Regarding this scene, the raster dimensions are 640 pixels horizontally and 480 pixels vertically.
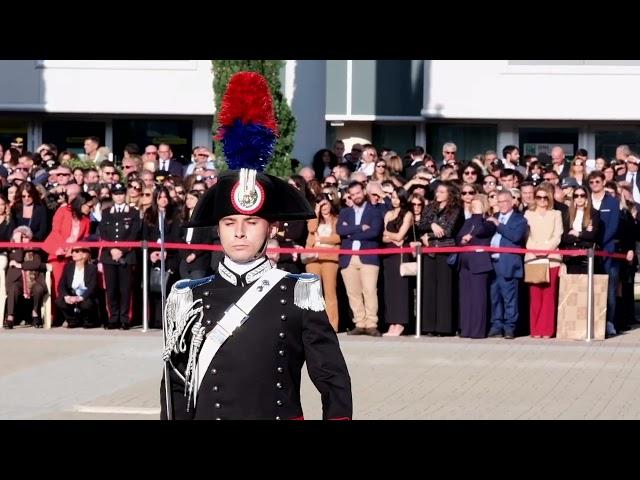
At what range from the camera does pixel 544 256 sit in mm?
16125

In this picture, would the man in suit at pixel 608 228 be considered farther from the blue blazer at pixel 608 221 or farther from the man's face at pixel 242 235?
the man's face at pixel 242 235

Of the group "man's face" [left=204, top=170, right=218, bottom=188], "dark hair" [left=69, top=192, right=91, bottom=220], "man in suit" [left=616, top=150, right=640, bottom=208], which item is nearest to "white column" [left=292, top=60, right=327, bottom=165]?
"man's face" [left=204, top=170, right=218, bottom=188]

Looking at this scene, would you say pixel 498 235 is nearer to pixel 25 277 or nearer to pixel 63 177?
pixel 25 277

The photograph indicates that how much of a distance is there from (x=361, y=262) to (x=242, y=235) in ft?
36.4

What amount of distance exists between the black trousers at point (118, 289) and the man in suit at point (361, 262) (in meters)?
2.53

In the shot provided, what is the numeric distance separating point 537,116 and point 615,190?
34.1 feet

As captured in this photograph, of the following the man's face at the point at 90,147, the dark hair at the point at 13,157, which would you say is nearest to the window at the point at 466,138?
the man's face at the point at 90,147

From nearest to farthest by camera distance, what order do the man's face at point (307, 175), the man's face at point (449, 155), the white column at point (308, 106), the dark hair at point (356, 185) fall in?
the dark hair at point (356, 185) → the man's face at point (307, 175) → the man's face at point (449, 155) → the white column at point (308, 106)

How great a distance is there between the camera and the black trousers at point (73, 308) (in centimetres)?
1709

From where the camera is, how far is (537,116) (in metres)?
27.3

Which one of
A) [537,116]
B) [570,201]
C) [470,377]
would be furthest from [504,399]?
[537,116]
